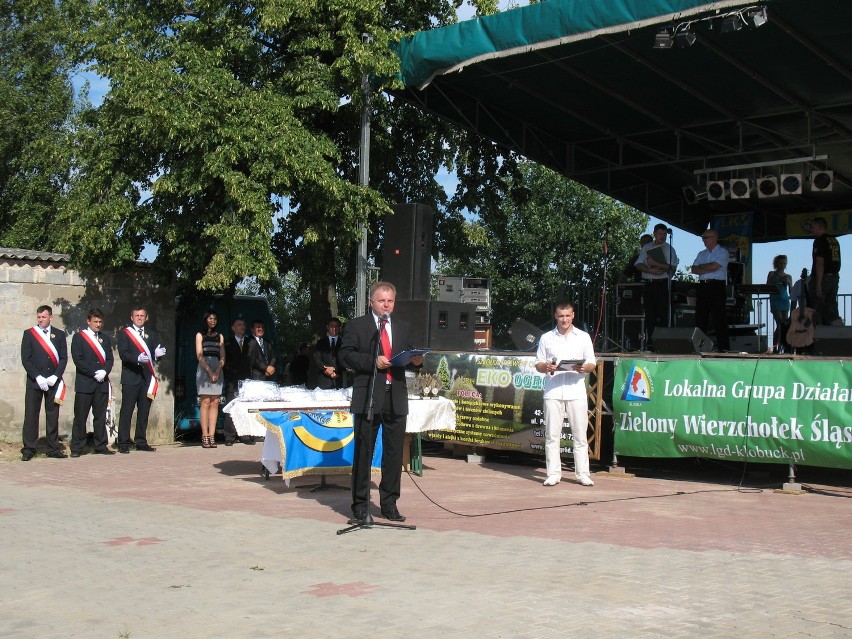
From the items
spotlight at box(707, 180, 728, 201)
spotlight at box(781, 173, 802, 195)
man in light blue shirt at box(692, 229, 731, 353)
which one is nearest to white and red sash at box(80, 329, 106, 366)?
man in light blue shirt at box(692, 229, 731, 353)

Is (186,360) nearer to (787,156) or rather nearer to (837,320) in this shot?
(837,320)

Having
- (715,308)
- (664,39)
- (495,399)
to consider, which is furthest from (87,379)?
(715,308)

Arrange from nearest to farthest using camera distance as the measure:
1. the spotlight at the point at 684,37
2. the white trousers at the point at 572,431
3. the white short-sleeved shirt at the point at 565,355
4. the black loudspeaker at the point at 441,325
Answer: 1. the white short-sleeved shirt at the point at 565,355
2. the white trousers at the point at 572,431
3. the spotlight at the point at 684,37
4. the black loudspeaker at the point at 441,325

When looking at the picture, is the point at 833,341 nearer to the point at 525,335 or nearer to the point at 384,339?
the point at 525,335

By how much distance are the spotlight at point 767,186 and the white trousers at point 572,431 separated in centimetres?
877

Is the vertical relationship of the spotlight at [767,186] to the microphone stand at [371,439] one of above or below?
above

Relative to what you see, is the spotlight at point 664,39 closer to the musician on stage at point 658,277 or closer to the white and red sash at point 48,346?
the musician on stage at point 658,277

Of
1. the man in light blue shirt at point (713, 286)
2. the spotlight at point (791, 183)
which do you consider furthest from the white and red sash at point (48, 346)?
the spotlight at point (791, 183)

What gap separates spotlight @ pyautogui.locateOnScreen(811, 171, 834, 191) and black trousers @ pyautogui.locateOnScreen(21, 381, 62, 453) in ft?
42.7

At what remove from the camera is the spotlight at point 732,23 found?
11.7 metres

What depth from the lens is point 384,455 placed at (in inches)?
327

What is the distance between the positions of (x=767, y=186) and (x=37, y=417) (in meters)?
12.9

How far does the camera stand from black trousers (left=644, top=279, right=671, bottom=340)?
1631 cm

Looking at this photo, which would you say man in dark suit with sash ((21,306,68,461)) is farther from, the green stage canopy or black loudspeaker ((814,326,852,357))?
black loudspeaker ((814,326,852,357))
